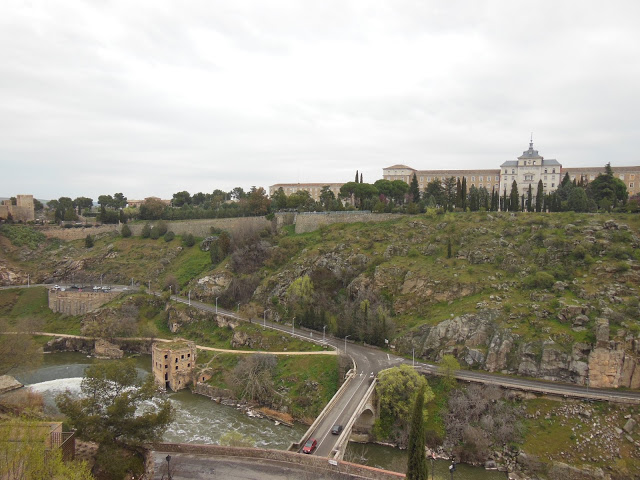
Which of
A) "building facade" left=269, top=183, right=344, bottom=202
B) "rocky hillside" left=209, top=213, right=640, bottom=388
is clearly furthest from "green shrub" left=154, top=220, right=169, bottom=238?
"building facade" left=269, top=183, right=344, bottom=202

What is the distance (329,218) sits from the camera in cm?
7062

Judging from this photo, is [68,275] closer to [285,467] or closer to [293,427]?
[293,427]

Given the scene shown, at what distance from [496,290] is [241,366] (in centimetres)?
2727

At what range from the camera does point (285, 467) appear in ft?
77.7

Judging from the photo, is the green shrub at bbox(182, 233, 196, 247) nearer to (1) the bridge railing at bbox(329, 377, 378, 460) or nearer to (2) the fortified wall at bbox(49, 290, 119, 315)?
(2) the fortified wall at bbox(49, 290, 119, 315)

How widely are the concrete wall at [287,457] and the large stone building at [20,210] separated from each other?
3238 inches

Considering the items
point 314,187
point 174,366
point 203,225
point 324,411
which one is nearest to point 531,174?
point 314,187

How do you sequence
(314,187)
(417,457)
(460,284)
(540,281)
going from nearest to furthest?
(417,457)
(540,281)
(460,284)
(314,187)

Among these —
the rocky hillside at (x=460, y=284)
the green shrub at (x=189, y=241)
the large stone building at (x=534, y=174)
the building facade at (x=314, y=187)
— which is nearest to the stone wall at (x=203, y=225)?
the green shrub at (x=189, y=241)

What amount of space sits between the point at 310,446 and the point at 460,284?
26653 mm

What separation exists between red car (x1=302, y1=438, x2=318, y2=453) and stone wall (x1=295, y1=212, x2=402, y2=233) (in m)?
45.0

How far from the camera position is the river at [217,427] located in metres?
29.6

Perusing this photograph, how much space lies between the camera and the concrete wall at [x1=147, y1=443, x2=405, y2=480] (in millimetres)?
23062

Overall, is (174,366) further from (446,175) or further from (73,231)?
(446,175)
